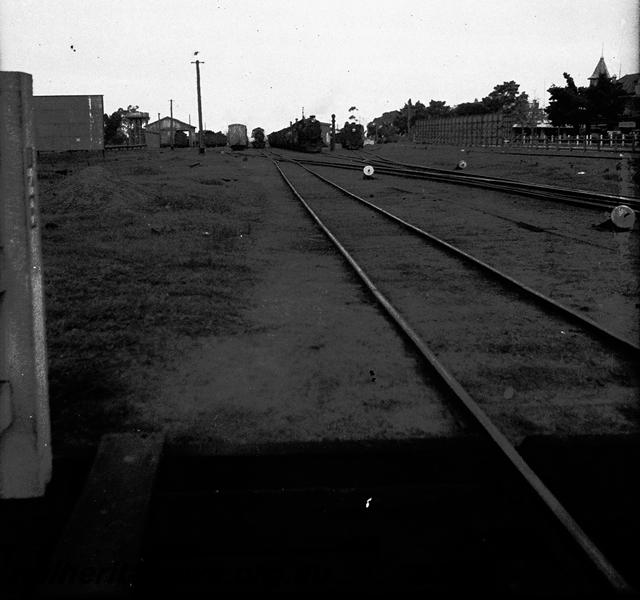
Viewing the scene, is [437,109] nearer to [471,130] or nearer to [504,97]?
[504,97]

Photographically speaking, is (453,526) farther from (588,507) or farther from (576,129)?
(576,129)

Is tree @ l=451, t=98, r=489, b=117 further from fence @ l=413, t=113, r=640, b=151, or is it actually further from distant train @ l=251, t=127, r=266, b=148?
distant train @ l=251, t=127, r=266, b=148

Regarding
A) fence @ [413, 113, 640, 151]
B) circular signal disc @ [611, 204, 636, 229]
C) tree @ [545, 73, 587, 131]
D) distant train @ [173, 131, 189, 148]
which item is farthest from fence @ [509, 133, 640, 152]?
distant train @ [173, 131, 189, 148]

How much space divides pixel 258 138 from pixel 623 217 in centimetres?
8586

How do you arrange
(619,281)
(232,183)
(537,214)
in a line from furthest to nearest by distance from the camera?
(232,183)
(537,214)
(619,281)

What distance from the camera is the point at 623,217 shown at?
474 inches

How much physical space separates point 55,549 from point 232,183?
23.7 meters

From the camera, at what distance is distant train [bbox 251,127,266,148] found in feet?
307

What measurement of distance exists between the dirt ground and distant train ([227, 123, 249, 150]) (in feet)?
206

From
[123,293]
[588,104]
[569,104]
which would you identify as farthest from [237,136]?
[123,293]

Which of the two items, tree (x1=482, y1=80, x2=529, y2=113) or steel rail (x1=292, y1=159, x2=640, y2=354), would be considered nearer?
steel rail (x1=292, y1=159, x2=640, y2=354)

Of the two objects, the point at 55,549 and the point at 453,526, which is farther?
the point at 453,526

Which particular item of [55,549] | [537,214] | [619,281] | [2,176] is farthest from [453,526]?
[537,214]

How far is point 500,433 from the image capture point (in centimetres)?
354
